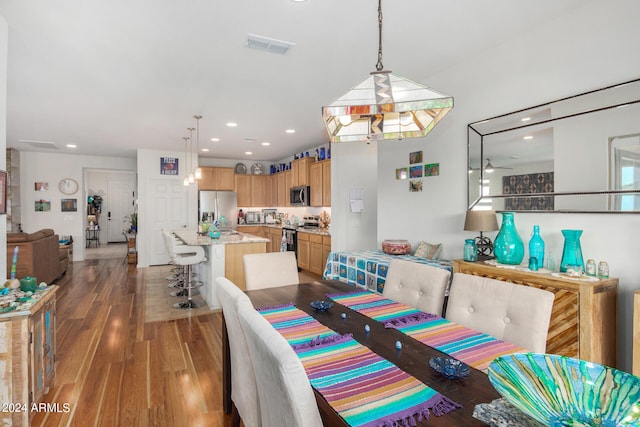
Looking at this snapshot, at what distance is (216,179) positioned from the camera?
317 inches

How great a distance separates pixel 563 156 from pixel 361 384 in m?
2.27

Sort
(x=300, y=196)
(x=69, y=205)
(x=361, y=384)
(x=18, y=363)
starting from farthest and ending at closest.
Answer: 1. (x=69, y=205)
2. (x=300, y=196)
3. (x=18, y=363)
4. (x=361, y=384)

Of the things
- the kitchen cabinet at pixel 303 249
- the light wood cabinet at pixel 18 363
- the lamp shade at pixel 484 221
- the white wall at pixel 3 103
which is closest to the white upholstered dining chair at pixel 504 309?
the lamp shade at pixel 484 221

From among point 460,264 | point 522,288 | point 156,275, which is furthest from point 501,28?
point 156,275

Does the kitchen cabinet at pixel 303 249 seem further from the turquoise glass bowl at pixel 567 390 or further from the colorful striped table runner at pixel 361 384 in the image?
the turquoise glass bowl at pixel 567 390

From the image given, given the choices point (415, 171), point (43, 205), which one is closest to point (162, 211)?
point (43, 205)

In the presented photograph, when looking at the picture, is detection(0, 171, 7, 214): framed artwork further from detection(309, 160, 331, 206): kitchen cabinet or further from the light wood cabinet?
detection(309, 160, 331, 206): kitchen cabinet

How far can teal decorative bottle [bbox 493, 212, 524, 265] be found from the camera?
2465 mm

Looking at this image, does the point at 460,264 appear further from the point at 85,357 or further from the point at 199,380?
the point at 85,357

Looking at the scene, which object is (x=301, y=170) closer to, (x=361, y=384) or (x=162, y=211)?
(x=162, y=211)

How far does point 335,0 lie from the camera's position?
84.5 inches

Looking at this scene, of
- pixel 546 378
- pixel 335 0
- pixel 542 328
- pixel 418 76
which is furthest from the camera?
pixel 418 76

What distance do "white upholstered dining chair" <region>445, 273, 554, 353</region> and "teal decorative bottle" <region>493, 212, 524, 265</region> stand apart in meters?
0.80

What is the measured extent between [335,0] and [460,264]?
211cm
